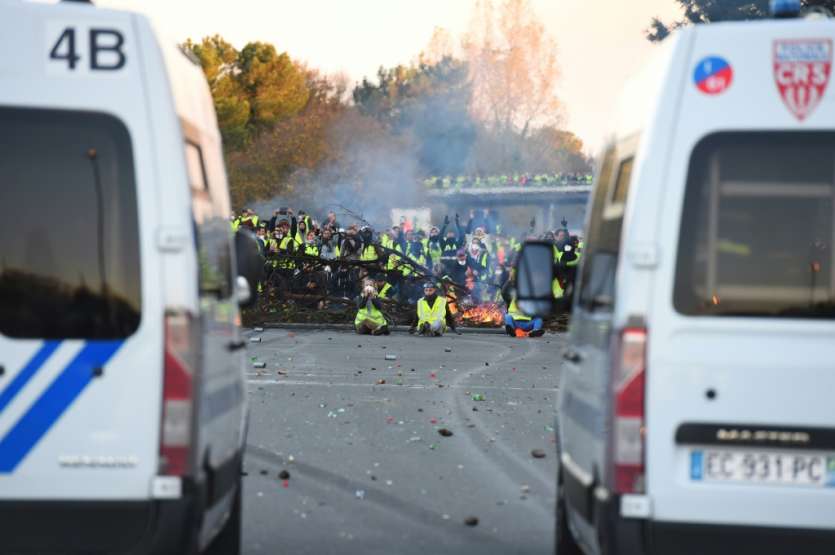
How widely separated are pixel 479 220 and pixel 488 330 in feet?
112

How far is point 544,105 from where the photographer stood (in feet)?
359

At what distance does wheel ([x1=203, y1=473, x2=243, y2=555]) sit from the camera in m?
6.56

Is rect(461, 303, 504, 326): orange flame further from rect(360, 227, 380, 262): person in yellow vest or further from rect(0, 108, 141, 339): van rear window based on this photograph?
rect(0, 108, 141, 339): van rear window

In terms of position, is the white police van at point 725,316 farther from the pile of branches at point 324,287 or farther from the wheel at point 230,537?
the pile of branches at point 324,287

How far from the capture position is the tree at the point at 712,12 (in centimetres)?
3388

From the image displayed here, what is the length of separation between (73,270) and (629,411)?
6.54ft

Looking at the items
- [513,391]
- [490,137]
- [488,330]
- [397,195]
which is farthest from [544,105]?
[513,391]

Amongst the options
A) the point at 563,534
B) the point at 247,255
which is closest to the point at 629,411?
the point at 563,534

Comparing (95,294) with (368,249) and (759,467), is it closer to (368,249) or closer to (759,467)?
(759,467)

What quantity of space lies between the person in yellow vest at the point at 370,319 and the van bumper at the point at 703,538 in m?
22.3

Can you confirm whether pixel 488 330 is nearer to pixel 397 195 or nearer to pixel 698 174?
pixel 698 174

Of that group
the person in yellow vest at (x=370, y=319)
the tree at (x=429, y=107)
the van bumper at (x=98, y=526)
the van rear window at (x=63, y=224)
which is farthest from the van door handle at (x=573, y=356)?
the tree at (x=429, y=107)

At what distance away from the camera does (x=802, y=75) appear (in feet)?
17.1

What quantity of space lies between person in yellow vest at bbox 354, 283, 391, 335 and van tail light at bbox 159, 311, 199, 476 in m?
22.1
